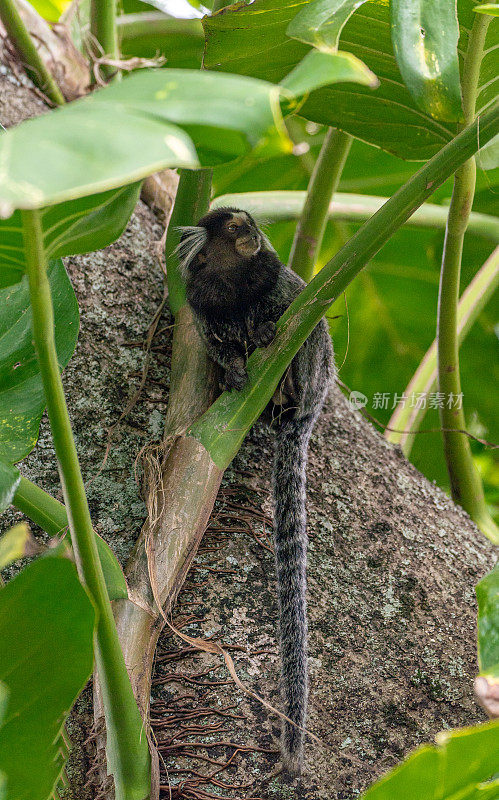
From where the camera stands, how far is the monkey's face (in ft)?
6.28

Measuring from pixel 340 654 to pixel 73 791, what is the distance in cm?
55

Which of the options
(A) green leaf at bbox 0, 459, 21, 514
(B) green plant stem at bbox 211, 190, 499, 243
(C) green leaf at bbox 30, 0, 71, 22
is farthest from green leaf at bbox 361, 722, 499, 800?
(C) green leaf at bbox 30, 0, 71, 22

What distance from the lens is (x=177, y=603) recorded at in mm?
1329

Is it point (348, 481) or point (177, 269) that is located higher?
point (177, 269)

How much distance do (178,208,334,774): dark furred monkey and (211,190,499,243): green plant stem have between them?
0.15m

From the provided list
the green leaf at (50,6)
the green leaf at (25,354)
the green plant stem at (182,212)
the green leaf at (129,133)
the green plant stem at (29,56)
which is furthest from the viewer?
the green leaf at (50,6)

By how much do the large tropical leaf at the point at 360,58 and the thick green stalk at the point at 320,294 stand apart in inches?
10.6

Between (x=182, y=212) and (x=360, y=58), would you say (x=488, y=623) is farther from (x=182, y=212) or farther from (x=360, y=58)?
(x=182, y=212)

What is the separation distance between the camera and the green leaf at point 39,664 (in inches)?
28.9

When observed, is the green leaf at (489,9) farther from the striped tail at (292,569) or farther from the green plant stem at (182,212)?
the striped tail at (292,569)

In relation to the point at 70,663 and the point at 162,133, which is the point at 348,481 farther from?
the point at 162,133

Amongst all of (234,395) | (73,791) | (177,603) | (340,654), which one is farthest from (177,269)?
(73,791)

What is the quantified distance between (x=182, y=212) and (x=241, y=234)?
0.24m

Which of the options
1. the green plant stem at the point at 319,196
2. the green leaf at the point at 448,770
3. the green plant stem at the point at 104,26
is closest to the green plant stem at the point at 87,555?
the green leaf at the point at 448,770
